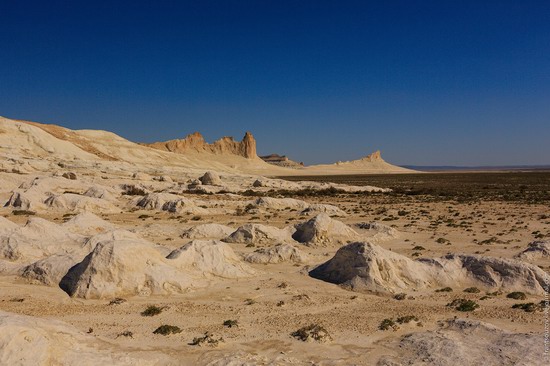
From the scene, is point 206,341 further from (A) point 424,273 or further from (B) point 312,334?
(A) point 424,273

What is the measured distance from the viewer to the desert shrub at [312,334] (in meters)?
9.70

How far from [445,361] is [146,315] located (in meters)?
7.49

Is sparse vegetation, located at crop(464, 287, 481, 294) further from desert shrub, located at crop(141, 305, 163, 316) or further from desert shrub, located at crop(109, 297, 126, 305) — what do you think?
desert shrub, located at crop(109, 297, 126, 305)

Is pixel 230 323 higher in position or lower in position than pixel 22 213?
lower

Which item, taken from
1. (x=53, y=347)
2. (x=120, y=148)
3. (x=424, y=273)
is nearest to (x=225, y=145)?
(x=120, y=148)

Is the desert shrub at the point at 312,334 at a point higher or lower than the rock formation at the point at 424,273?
lower

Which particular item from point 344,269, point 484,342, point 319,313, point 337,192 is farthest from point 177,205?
point 337,192

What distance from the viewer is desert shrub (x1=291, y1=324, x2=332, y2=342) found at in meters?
9.70

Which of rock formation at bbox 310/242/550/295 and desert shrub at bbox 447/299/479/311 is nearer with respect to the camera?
desert shrub at bbox 447/299/479/311

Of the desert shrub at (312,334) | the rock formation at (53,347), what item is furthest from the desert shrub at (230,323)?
the rock formation at (53,347)

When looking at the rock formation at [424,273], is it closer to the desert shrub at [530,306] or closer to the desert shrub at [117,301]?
the desert shrub at [530,306]

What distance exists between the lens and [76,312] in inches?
444

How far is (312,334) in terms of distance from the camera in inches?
386

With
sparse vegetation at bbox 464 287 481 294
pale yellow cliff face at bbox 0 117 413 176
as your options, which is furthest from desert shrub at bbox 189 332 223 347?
pale yellow cliff face at bbox 0 117 413 176
